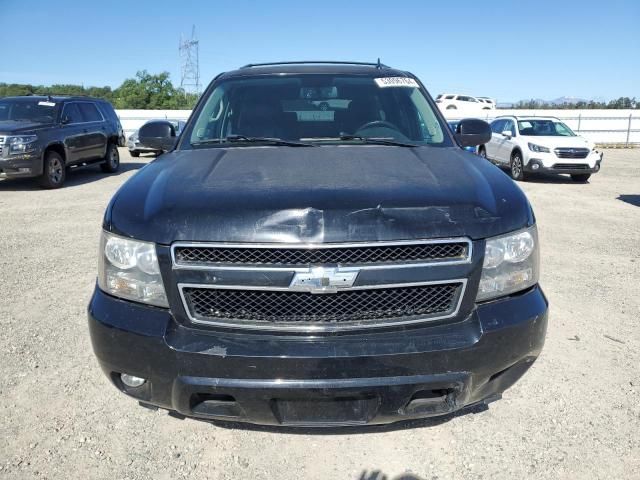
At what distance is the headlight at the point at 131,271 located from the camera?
213 cm

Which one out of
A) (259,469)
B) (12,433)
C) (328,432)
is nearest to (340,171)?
(328,432)

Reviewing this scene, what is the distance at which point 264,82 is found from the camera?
368 cm

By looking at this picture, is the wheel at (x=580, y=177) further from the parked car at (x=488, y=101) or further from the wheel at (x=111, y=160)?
the parked car at (x=488, y=101)

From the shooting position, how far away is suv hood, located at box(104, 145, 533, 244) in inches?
79.3

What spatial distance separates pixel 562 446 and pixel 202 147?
8.58ft

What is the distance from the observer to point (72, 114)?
11.8 metres

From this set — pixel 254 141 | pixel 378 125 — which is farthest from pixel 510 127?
pixel 254 141

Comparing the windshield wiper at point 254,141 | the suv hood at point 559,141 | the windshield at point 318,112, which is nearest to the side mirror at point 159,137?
the windshield at point 318,112

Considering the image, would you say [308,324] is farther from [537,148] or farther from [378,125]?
[537,148]

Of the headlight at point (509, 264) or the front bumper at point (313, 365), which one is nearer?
the front bumper at point (313, 365)

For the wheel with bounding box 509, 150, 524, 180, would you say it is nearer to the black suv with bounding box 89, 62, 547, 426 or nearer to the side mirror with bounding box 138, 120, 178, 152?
the side mirror with bounding box 138, 120, 178, 152

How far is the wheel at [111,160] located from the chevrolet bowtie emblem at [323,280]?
12.9 metres

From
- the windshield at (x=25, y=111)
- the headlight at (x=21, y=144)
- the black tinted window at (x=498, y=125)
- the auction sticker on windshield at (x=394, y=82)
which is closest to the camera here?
the auction sticker on windshield at (x=394, y=82)

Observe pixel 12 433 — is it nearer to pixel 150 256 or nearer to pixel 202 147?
pixel 150 256
